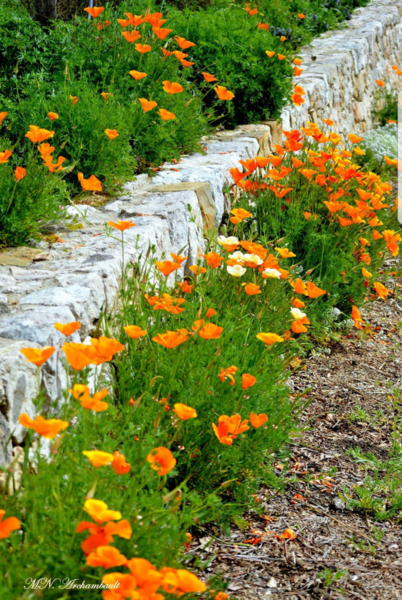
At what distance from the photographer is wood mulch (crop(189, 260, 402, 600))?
2.00 metres

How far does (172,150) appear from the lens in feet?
13.2

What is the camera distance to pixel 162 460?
1539 millimetres

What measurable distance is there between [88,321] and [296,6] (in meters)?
7.01

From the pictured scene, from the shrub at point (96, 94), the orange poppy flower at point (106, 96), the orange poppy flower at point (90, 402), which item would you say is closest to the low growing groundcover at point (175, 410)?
the orange poppy flower at point (90, 402)

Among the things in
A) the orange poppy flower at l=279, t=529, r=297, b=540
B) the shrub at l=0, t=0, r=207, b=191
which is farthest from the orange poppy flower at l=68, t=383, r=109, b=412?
the shrub at l=0, t=0, r=207, b=191

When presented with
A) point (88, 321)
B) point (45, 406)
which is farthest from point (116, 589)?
point (88, 321)

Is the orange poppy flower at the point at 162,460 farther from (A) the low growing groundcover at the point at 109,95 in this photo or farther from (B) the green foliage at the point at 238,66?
(B) the green foliage at the point at 238,66

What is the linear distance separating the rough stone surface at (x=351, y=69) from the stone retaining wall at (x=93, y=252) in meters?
0.27

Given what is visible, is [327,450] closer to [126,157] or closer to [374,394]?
Answer: [374,394]

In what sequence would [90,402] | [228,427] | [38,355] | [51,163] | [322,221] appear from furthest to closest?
[322,221] < [51,163] < [228,427] < [38,355] < [90,402]

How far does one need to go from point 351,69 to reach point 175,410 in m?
7.07

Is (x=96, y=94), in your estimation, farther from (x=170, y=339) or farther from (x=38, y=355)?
(x=38, y=355)

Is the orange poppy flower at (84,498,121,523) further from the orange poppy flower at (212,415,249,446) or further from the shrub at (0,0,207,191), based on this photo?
the shrub at (0,0,207,191)

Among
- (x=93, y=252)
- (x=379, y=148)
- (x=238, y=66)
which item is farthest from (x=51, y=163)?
(x=379, y=148)
